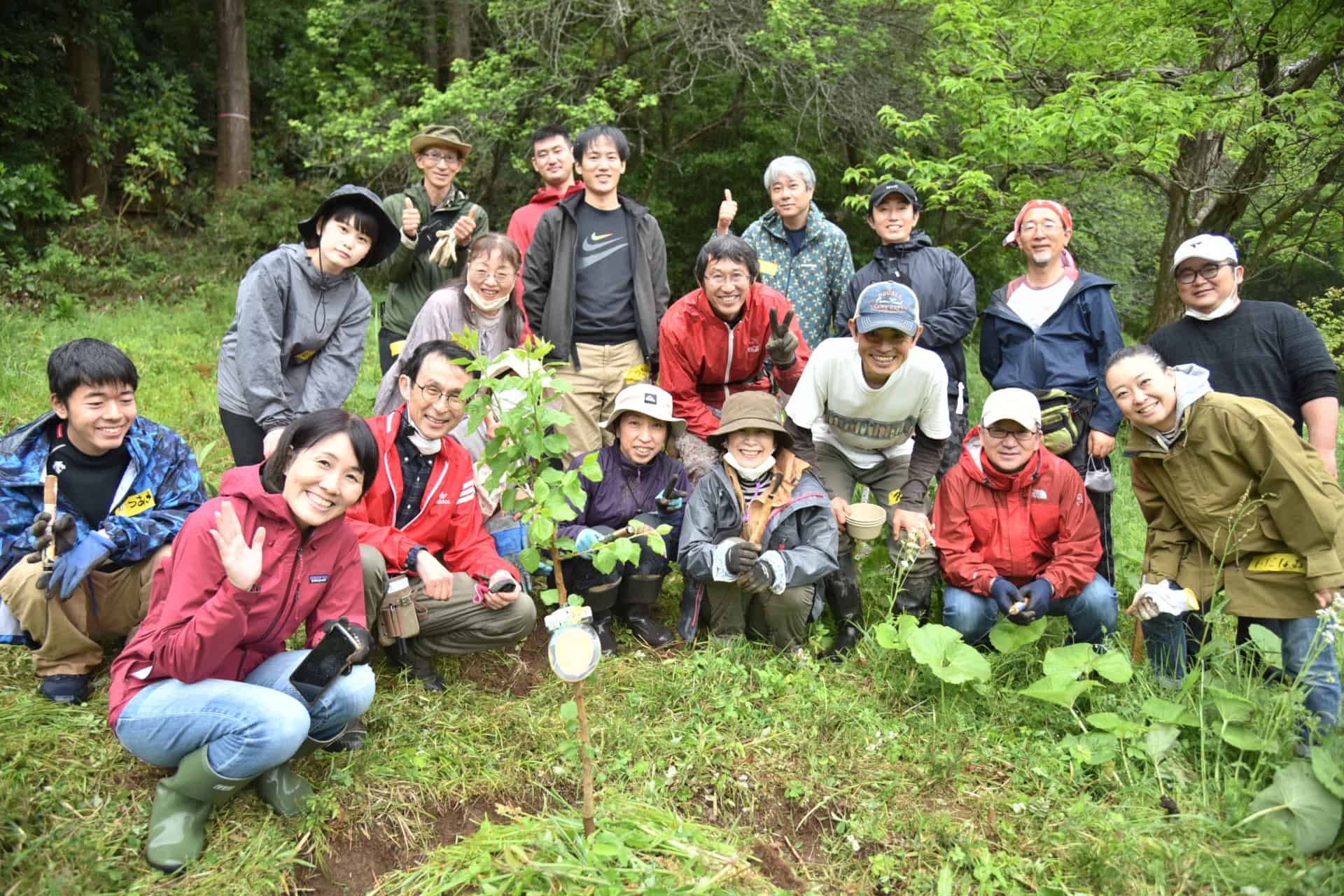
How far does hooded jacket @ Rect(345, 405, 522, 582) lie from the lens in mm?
3500

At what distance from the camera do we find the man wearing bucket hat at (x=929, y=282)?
15.2 ft

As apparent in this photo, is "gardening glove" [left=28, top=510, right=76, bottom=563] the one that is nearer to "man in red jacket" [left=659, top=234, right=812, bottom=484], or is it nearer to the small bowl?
"man in red jacket" [left=659, top=234, right=812, bottom=484]

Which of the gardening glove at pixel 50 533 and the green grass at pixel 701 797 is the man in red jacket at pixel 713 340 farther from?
the gardening glove at pixel 50 533

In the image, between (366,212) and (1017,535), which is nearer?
(1017,535)

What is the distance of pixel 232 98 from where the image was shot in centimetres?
1157

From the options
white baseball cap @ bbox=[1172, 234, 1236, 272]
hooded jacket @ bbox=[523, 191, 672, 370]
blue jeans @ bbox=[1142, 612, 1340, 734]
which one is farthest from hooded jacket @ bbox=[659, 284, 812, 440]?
blue jeans @ bbox=[1142, 612, 1340, 734]

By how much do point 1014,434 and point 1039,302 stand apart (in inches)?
39.2

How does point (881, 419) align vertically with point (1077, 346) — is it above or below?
below

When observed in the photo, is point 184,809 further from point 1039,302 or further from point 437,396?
point 1039,302

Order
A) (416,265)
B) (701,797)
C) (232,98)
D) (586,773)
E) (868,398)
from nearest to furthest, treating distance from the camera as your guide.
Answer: (586,773)
(701,797)
(868,398)
(416,265)
(232,98)

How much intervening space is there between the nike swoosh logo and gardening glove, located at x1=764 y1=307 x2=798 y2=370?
3.14ft

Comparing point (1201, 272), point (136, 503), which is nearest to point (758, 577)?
point (1201, 272)

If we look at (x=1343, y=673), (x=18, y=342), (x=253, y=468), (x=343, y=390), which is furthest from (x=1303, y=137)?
(x=18, y=342)

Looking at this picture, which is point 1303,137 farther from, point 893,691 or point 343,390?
point 343,390
